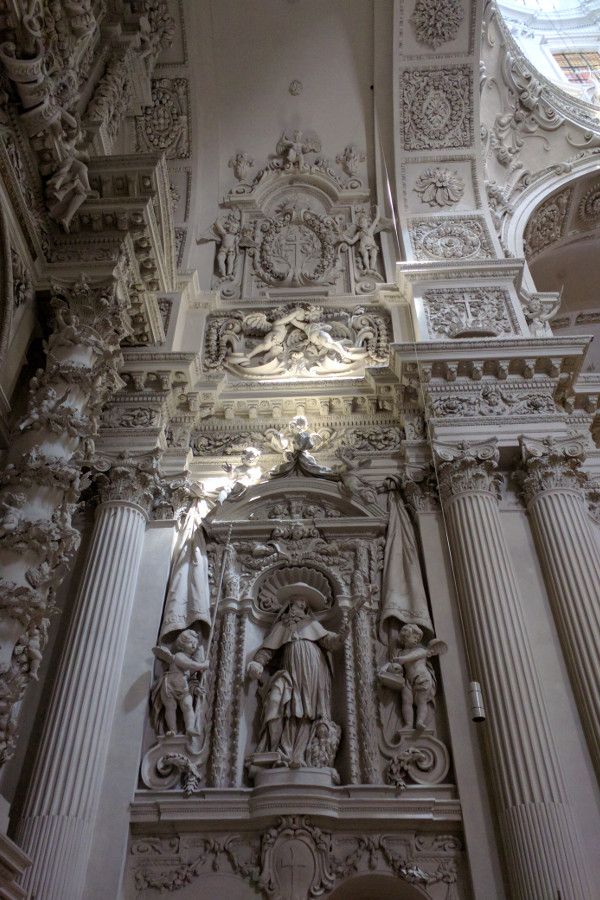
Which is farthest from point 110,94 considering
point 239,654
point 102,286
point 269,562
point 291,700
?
point 291,700

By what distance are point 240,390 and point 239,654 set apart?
151 inches

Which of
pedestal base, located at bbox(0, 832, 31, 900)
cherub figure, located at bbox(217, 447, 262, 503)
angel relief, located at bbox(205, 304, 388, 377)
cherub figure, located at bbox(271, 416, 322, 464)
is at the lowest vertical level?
pedestal base, located at bbox(0, 832, 31, 900)

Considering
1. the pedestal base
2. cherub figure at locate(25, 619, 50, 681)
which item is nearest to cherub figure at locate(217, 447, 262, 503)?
cherub figure at locate(25, 619, 50, 681)

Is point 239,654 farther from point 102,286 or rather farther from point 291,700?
point 102,286

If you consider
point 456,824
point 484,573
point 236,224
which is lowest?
point 456,824

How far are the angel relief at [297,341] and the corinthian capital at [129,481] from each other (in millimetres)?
2583

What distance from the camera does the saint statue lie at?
7.02 metres

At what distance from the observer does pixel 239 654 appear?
787 cm

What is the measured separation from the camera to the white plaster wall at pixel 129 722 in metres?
6.39

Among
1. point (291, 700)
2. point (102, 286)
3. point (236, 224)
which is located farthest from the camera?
point (236, 224)

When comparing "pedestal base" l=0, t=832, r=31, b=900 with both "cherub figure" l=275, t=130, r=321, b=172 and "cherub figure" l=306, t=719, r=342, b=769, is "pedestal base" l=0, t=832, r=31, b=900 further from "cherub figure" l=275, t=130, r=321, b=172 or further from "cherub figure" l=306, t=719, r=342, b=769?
"cherub figure" l=275, t=130, r=321, b=172

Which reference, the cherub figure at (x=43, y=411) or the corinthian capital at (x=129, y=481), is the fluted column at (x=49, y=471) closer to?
the cherub figure at (x=43, y=411)

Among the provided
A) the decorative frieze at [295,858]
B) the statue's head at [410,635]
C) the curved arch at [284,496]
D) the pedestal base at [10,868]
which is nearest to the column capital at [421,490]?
the curved arch at [284,496]

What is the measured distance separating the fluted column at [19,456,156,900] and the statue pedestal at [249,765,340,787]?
1473 millimetres
